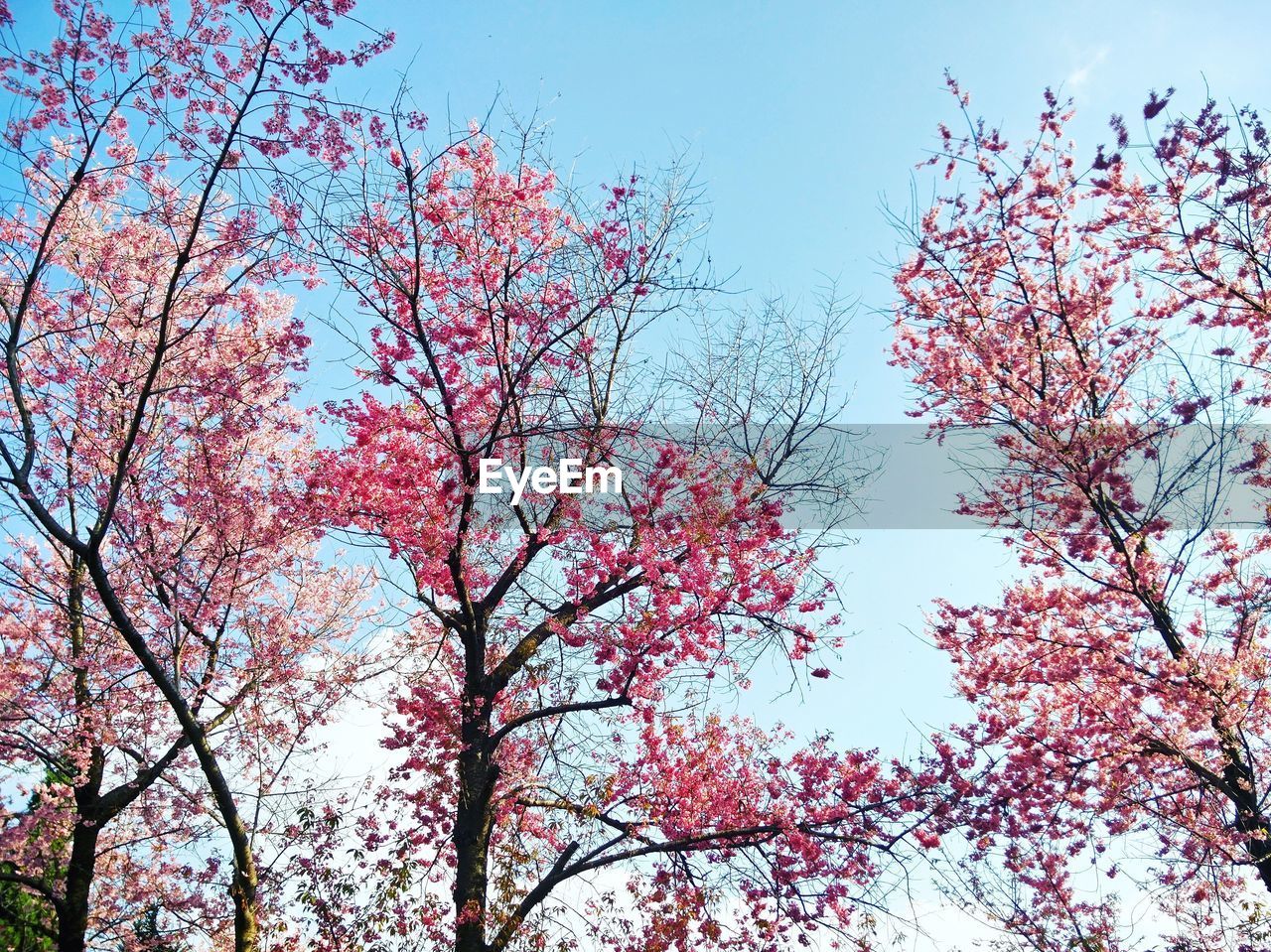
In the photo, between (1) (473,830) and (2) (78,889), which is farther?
(2) (78,889)

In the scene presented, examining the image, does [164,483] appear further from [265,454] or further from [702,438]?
[702,438]

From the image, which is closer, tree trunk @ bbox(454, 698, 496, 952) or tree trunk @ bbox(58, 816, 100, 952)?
tree trunk @ bbox(454, 698, 496, 952)

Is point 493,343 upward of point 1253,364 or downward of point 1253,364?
upward

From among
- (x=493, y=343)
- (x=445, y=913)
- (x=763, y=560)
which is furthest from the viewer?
(x=763, y=560)

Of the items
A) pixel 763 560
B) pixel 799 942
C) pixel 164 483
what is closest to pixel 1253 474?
pixel 763 560

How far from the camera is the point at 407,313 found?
321 inches

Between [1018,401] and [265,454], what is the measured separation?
32.4ft

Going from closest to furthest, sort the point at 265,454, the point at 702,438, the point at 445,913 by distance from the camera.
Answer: the point at 445,913 < the point at 702,438 < the point at 265,454

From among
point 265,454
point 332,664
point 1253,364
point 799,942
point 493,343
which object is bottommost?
point 799,942

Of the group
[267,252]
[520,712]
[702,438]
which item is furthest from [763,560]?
[267,252]

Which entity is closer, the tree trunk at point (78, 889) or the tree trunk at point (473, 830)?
the tree trunk at point (473, 830)

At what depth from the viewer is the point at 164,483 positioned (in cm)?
1023

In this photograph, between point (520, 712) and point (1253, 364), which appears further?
point (520, 712)

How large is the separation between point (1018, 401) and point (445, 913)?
26.8 ft
